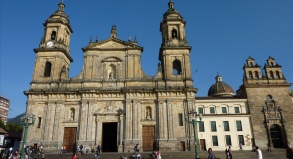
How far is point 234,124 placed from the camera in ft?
118

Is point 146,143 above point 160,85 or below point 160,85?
below

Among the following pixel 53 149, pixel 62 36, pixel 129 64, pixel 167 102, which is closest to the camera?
pixel 53 149

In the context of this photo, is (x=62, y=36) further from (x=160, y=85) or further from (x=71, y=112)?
(x=160, y=85)

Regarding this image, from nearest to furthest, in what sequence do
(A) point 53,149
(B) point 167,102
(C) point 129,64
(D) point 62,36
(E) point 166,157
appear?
(E) point 166,157, (A) point 53,149, (B) point 167,102, (C) point 129,64, (D) point 62,36

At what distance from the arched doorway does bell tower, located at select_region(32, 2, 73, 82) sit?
30.5 metres

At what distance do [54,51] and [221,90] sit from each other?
31472 millimetres

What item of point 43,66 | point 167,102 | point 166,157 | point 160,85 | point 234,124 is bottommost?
point 166,157

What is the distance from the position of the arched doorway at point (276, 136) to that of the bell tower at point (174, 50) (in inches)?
565

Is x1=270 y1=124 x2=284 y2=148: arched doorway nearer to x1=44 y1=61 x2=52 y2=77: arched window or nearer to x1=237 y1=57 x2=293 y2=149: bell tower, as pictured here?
x1=237 y1=57 x2=293 y2=149: bell tower

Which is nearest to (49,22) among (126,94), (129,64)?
(129,64)

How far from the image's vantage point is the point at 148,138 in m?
30.3

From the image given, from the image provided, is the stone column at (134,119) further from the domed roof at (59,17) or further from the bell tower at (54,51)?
the domed roof at (59,17)

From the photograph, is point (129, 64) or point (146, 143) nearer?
point (146, 143)

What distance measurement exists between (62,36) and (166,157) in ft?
76.1
